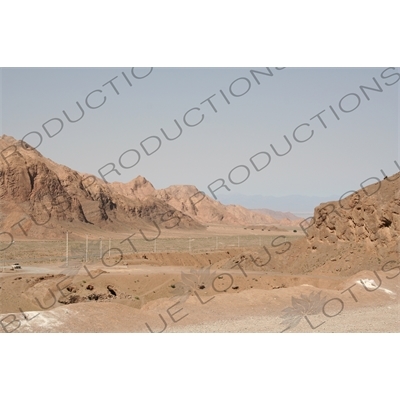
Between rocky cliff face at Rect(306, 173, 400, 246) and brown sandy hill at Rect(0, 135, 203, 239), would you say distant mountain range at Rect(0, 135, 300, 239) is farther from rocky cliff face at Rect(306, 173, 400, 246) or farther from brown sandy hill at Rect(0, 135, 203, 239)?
rocky cliff face at Rect(306, 173, 400, 246)

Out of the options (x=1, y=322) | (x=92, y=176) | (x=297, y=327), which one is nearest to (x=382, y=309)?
(x=297, y=327)

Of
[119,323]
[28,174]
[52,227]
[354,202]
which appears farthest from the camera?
[28,174]

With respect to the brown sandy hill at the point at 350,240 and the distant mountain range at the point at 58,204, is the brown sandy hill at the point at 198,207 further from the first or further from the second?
Result: the brown sandy hill at the point at 350,240

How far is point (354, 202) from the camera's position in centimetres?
3250

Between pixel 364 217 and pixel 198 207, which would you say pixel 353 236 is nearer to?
pixel 364 217

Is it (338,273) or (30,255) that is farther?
(30,255)

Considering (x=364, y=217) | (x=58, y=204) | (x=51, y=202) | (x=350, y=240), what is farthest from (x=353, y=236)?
(x=58, y=204)

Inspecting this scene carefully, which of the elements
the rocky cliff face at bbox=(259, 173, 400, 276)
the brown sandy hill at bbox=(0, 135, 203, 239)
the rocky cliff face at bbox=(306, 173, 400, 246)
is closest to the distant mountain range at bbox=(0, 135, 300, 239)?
the brown sandy hill at bbox=(0, 135, 203, 239)

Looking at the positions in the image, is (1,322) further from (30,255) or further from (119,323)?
(30,255)

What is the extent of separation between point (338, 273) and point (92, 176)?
78.2m

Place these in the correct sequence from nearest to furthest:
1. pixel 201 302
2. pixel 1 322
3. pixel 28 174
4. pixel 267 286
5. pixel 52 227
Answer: pixel 1 322 < pixel 201 302 < pixel 267 286 < pixel 52 227 < pixel 28 174


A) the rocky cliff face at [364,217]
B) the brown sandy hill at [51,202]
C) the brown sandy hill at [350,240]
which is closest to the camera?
the brown sandy hill at [350,240]

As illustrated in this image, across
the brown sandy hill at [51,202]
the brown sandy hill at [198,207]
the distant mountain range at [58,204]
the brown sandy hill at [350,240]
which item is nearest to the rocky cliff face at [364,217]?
the brown sandy hill at [350,240]

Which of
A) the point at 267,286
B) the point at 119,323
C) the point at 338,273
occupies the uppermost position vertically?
the point at 119,323
